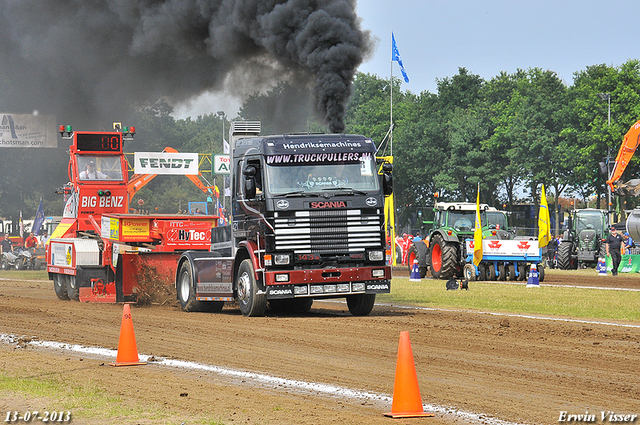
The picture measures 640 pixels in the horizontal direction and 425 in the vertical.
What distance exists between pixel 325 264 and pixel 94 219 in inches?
381

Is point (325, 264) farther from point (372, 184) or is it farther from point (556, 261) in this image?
point (556, 261)

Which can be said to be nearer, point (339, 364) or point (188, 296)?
point (339, 364)

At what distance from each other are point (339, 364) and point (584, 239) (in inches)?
1252

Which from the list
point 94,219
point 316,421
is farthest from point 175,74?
point 316,421

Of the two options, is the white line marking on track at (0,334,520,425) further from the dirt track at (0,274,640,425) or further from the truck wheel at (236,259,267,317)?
the truck wheel at (236,259,267,317)

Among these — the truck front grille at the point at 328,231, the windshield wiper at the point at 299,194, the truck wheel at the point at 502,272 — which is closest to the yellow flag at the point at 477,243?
the truck wheel at the point at 502,272

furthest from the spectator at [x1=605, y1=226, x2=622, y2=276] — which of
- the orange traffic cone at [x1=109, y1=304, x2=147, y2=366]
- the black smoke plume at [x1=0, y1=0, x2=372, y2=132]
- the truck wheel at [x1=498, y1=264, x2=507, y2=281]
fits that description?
the orange traffic cone at [x1=109, y1=304, x2=147, y2=366]

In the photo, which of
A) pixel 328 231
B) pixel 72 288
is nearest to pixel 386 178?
pixel 328 231

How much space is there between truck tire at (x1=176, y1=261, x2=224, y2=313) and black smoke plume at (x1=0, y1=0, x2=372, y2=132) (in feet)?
16.0

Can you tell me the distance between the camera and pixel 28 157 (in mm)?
63062

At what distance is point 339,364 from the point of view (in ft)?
31.8

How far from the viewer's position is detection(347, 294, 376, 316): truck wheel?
1579cm

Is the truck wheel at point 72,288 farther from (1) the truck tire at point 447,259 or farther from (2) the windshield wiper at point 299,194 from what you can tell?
(1) the truck tire at point 447,259

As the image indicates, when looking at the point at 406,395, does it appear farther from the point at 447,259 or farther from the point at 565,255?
the point at 565,255
